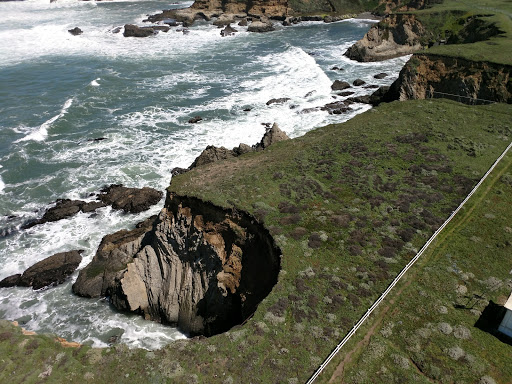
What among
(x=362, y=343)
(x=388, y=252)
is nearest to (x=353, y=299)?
(x=362, y=343)

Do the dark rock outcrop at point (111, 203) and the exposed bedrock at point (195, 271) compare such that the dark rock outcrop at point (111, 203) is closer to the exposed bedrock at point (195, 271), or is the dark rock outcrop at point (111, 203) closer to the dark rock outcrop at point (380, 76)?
the exposed bedrock at point (195, 271)

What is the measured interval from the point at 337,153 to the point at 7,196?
31203 mm

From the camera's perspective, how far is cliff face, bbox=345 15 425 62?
2655 inches

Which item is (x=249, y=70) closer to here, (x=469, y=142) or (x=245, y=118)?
(x=245, y=118)

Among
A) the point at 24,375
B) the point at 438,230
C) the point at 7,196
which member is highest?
the point at 438,230

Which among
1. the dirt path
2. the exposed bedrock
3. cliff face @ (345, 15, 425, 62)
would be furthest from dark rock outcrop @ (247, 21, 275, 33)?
the dirt path

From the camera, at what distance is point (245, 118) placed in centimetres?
4822

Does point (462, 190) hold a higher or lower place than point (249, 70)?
higher

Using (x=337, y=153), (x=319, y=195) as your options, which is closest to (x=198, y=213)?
(x=319, y=195)

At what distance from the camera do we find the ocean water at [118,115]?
2711cm

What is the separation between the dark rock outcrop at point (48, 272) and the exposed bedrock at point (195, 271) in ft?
7.43

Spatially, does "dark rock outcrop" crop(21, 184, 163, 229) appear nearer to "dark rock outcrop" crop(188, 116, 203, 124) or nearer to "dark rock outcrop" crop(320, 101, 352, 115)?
"dark rock outcrop" crop(188, 116, 203, 124)

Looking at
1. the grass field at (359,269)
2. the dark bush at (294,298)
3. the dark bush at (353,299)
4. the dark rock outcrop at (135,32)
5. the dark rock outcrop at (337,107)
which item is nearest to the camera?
the grass field at (359,269)

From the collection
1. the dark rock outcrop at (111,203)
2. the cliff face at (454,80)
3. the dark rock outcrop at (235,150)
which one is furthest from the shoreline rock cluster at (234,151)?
the cliff face at (454,80)
